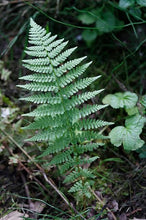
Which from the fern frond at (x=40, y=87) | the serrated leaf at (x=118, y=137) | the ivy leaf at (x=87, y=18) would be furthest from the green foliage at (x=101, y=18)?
the fern frond at (x=40, y=87)

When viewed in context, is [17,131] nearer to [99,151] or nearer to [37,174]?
[37,174]

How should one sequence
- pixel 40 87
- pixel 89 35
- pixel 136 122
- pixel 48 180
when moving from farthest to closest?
pixel 89 35 < pixel 136 122 < pixel 48 180 < pixel 40 87

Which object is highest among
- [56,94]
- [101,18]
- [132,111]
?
[101,18]

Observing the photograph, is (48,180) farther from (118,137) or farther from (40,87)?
(40,87)

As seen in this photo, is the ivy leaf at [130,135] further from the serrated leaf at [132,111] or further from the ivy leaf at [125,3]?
the ivy leaf at [125,3]

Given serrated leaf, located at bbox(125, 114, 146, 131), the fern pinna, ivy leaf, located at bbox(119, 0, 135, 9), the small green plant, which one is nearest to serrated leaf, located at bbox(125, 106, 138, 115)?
the small green plant

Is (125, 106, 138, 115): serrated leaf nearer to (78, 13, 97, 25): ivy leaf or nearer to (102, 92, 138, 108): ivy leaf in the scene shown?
(102, 92, 138, 108): ivy leaf

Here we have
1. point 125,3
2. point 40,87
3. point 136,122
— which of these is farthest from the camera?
point 125,3

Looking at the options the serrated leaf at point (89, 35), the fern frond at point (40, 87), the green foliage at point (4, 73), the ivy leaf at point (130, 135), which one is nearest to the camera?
the fern frond at point (40, 87)

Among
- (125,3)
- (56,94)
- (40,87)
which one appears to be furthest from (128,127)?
(125,3)
